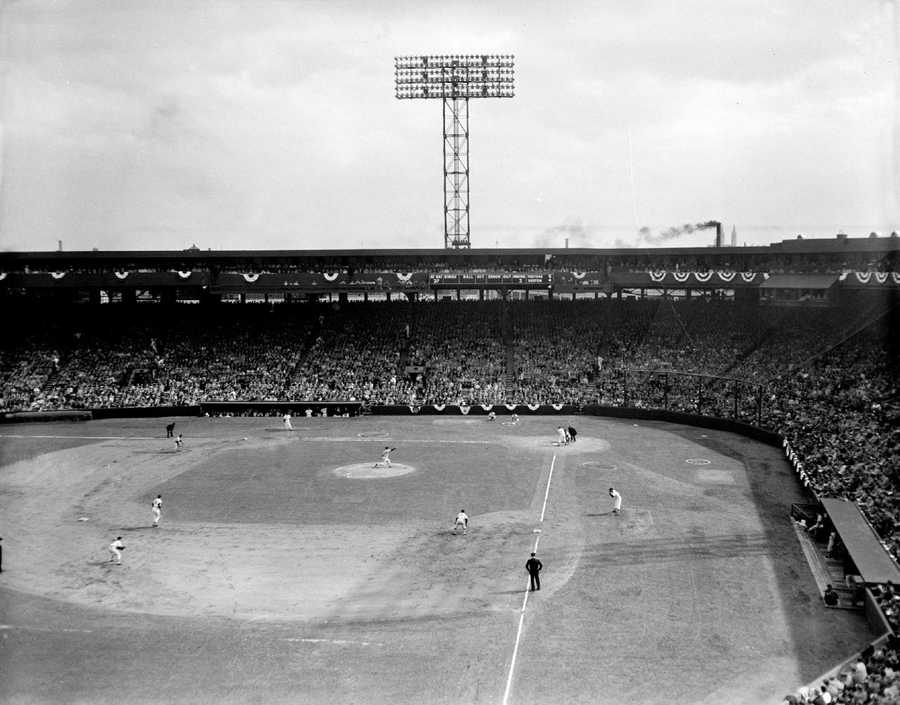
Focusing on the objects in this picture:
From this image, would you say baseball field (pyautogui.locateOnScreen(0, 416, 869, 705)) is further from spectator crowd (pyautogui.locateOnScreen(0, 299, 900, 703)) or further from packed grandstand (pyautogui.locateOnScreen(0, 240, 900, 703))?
spectator crowd (pyautogui.locateOnScreen(0, 299, 900, 703))

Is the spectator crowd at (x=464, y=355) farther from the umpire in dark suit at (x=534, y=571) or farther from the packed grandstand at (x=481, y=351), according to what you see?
the umpire in dark suit at (x=534, y=571)

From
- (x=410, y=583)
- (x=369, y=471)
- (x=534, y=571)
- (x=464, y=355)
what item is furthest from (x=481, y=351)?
(x=534, y=571)

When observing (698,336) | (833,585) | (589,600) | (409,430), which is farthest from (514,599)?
(698,336)

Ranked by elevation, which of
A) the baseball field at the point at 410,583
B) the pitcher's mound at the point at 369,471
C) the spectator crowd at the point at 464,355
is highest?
the spectator crowd at the point at 464,355

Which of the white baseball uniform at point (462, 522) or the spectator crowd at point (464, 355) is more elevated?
the spectator crowd at point (464, 355)

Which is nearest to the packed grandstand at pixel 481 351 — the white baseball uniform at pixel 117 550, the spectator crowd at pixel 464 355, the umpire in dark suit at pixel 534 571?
the spectator crowd at pixel 464 355

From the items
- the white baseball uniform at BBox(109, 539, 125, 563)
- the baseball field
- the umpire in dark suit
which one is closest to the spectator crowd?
the baseball field

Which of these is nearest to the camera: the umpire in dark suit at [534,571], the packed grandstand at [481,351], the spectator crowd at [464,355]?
the umpire in dark suit at [534,571]
